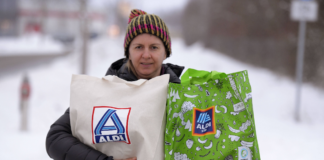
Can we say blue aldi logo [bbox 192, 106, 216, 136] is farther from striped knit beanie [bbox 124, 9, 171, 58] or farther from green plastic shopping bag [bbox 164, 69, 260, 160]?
striped knit beanie [bbox 124, 9, 171, 58]

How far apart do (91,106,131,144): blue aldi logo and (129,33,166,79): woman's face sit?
36 cm

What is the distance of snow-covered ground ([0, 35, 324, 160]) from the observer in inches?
151

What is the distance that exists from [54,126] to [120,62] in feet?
1.88

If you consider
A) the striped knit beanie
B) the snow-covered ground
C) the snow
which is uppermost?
the snow

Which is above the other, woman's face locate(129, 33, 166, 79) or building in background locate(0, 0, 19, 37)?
building in background locate(0, 0, 19, 37)

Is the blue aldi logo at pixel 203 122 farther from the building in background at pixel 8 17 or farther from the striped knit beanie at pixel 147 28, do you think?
the building in background at pixel 8 17

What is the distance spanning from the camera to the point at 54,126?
1.32m

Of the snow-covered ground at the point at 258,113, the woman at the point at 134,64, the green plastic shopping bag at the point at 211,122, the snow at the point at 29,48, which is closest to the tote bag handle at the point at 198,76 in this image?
the green plastic shopping bag at the point at 211,122

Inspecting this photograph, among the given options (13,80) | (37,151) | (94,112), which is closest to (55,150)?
(94,112)

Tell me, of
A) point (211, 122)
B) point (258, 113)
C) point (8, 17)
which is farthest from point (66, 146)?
point (8, 17)

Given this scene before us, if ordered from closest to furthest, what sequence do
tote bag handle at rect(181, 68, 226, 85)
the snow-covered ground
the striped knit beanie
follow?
tote bag handle at rect(181, 68, 226, 85) → the striped knit beanie → the snow-covered ground

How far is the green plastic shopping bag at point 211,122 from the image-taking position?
3.90 ft

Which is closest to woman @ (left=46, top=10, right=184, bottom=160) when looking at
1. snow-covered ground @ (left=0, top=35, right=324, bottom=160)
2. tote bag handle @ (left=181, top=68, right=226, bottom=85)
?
tote bag handle @ (left=181, top=68, right=226, bottom=85)

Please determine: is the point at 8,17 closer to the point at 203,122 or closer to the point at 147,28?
the point at 147,28
